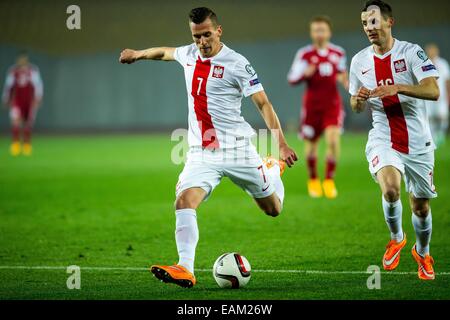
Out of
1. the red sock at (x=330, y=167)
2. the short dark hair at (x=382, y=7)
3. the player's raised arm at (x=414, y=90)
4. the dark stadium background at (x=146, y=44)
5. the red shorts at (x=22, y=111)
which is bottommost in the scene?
the red sock at (x=330, y=167)

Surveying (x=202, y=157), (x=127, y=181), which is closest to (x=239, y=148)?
(x=202, y=157)

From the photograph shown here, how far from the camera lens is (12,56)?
110ft

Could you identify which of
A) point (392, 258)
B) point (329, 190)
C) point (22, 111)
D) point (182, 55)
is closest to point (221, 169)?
point (182, 55)

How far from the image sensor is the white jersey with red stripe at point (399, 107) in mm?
7309

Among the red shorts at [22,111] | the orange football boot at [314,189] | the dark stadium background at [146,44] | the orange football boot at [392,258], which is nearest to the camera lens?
the orange football boot at [392,258]

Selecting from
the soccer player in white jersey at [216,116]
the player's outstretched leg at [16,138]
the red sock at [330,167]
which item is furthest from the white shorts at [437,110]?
the soccer player in white jersey at [216,116]

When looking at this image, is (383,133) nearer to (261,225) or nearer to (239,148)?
(239,148)

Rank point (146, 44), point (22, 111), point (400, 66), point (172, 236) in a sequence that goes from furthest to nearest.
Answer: point (146, 44) < point (22, 111) < point (172, 236) < point (400, 66)

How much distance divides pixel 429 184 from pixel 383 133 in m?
0.58

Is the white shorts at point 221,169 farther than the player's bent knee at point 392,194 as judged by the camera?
No

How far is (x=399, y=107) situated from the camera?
7383mm

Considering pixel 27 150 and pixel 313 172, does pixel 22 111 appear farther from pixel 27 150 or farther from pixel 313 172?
pixel 313 172

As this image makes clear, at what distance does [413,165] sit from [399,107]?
1.65ft

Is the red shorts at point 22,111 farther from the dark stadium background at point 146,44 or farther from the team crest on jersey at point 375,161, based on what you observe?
the team crest on jersey at point 375,161
